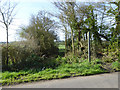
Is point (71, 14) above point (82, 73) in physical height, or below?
above

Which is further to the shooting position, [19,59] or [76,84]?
[19,59]

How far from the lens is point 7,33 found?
605 centimetres

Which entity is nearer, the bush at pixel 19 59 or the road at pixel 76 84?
the road at pixel 76 84

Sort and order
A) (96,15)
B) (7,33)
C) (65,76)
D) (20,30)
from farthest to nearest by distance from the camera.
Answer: (20,30) < (96,15) < (7,33) < (65,76)

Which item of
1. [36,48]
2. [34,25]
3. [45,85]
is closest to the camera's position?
[45,85]

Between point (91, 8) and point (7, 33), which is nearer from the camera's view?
point (7, 33)

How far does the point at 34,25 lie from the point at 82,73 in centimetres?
720

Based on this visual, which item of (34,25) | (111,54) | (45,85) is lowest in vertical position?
(45,85)

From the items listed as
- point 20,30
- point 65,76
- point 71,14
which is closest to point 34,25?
point 20,30

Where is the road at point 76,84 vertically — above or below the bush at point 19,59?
below

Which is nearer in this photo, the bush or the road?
the road

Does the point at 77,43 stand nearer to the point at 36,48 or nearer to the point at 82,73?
the point at 36,48

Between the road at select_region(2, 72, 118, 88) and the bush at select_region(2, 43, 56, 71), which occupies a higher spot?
the bush at select_region(2, 43, 56, 71)

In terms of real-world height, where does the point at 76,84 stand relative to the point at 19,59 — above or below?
below
